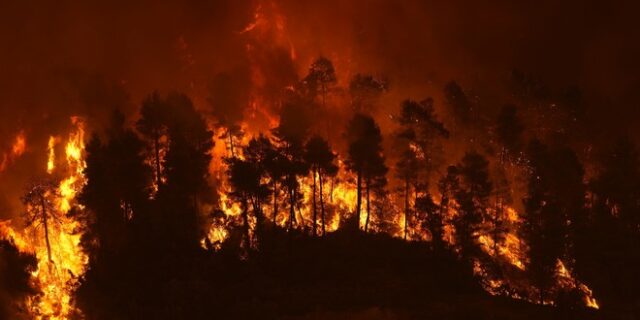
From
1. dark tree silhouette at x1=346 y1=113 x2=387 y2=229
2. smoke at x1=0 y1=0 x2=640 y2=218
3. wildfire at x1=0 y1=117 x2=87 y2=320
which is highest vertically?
smoke at x1=0 y1=0 x2=640 y2=218

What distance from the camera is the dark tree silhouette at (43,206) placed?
143ft

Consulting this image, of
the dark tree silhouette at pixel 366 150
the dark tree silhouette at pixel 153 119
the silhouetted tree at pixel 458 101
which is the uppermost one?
the silhouetted tree at pixel 458 101

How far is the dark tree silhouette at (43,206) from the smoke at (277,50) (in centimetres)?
672

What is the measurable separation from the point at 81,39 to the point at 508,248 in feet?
159

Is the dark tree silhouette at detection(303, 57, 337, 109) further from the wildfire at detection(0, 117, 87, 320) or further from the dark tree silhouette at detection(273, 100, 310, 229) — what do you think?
the wildfire at detection(0, 117, 87, 320)

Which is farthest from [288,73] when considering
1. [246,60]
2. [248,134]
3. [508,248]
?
[508,248]

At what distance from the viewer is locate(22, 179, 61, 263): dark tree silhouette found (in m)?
43.6

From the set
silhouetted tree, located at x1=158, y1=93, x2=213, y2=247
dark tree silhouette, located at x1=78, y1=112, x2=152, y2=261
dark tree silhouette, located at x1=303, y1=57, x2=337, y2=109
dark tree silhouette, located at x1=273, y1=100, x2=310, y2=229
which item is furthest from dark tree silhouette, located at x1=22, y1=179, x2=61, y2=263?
dark tree silhouette, located at x1=303, y1=57, x2=337, y2=109

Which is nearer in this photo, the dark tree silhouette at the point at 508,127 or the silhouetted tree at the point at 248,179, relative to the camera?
the silhouetted tree at the point at 248,179

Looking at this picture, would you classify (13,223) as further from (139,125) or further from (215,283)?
(215,283)

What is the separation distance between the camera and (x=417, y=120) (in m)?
47.9

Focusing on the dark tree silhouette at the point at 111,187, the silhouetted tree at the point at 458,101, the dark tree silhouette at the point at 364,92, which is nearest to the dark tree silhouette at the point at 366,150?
the dark tree silhouette at the point at 364,92

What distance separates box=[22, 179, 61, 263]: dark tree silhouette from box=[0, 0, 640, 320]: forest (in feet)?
0.84

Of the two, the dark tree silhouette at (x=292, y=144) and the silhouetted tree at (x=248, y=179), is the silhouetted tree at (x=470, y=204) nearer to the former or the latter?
the dark tree silhouette at (x=292, y=144)
